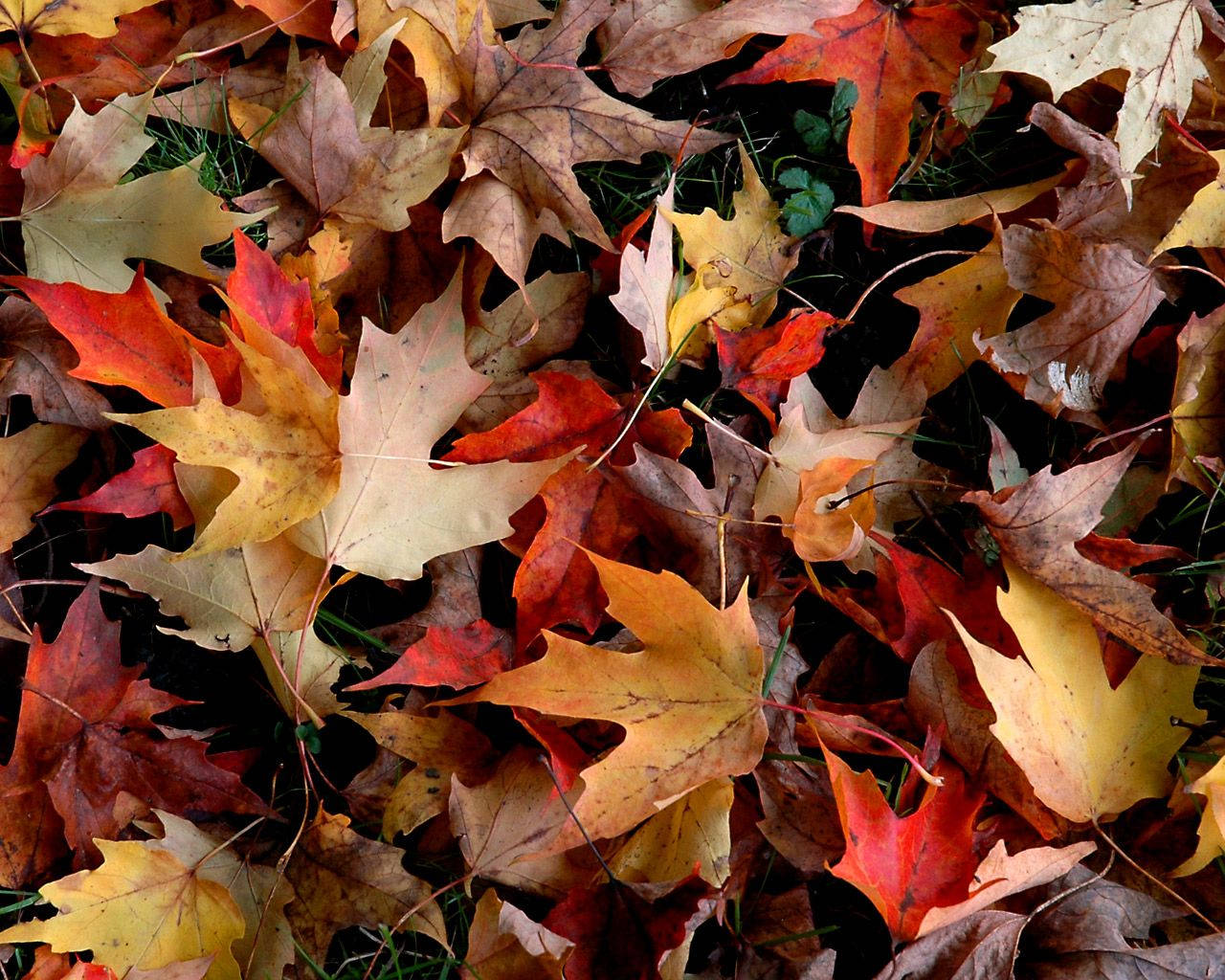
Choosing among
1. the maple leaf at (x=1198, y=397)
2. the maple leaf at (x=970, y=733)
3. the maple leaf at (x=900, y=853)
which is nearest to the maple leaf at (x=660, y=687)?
the maple leaf at (x=900, y=853)

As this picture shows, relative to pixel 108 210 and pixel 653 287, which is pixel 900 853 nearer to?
pixel 653 287

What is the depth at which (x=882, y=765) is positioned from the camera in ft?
4.36

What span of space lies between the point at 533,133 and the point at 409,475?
0.47 m

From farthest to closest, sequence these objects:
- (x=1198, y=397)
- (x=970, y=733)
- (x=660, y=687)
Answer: (x=1198, y=397), (x=970, y=733), (x=660, y=687)

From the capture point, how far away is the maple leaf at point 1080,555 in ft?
3.88

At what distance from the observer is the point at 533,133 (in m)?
1.29

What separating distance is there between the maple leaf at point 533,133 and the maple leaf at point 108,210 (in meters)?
0.29

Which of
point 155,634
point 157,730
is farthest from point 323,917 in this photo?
point 155,634

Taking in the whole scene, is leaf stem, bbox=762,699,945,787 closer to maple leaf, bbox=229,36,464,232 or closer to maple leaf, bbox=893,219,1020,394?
maple leaf, bbox=893,219,1020,394

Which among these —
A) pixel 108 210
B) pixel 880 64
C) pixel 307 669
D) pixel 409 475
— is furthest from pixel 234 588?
pixel 880 64

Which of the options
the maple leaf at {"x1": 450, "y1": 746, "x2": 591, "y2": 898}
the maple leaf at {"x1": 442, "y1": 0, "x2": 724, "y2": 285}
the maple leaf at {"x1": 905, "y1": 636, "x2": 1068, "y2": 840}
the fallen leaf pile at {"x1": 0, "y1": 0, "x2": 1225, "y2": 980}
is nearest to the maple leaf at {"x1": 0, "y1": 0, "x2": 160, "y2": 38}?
the fallen leaf pile at {"x1": 0, "y1": 0, "x2": 1225, "y2": 980}

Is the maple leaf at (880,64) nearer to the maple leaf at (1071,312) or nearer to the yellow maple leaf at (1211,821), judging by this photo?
the maple leaf at (1071,312)

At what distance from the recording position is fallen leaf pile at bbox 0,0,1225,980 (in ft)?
3.81

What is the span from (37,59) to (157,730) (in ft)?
3.03
